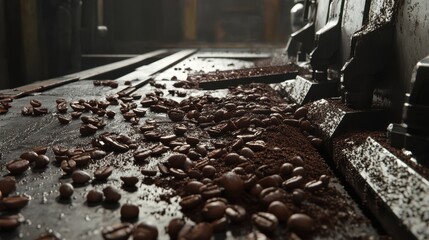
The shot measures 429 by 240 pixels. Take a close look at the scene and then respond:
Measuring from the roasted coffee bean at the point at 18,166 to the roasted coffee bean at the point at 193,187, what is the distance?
66 centimetres

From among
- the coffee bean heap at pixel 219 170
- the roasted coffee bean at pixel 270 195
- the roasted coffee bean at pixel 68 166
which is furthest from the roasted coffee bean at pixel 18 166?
the roasted coffee bean at pixel 270 195

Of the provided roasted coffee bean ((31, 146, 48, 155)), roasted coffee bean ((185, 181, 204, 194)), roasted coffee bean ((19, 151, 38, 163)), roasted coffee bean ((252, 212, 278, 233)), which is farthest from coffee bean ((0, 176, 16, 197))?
roasted coffee bean ((252, 212, 278, 233))

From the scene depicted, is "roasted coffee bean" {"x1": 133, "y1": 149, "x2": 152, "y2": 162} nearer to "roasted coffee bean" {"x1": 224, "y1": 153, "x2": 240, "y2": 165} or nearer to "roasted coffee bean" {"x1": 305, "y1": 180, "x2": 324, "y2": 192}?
"roasted coffee bean" {"x1": 224, "y1": 153, "x2": 240, "y2": 165}

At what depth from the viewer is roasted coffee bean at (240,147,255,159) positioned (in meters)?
1.54

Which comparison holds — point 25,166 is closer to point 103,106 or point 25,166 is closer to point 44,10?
point 103,106

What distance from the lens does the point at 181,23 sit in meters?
12.3

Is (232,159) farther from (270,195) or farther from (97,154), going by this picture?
(97,154)

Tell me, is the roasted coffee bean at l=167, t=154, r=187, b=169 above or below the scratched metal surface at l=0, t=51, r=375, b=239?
above

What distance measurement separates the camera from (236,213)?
1.08 m

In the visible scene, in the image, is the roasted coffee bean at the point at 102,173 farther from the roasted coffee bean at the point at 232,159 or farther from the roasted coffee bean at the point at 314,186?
the roasted coffee bean at the point at 314,186

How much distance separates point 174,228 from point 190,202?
0.14m

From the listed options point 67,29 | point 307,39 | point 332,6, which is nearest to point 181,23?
point 67,29

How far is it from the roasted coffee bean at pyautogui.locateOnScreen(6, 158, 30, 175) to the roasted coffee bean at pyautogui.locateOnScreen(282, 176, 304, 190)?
976 millimetres

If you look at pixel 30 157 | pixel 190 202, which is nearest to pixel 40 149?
pixel 30 157
